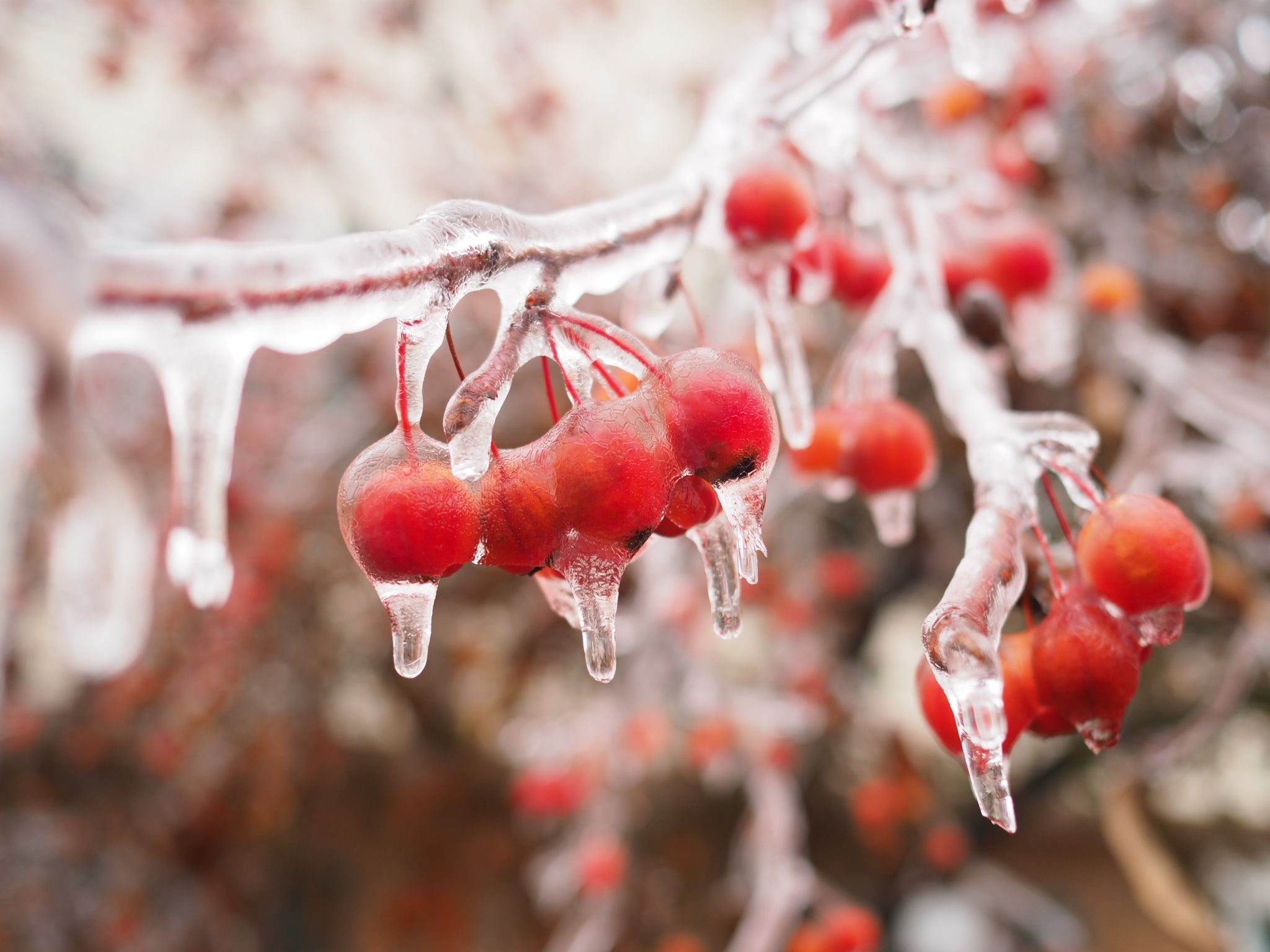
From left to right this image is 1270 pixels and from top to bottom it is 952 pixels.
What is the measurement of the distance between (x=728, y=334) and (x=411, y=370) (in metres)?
1.73

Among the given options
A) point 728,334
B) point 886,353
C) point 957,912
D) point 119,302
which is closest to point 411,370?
point 119,302

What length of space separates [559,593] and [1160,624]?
452 mm

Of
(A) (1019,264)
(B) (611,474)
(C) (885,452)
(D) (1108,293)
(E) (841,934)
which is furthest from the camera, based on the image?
(E) (841,934)

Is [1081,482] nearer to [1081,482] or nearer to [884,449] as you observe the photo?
[1081,482]

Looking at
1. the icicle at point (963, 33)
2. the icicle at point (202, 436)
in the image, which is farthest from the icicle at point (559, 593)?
the icicle at point (963, 33)

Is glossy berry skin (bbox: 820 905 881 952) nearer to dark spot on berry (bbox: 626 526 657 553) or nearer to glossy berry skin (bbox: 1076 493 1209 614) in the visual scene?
glossy berry skin (bbox: 1076 493 1209 614)

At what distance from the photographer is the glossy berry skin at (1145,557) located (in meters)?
0.63

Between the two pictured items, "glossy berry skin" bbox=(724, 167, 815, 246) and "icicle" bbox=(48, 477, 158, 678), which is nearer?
"icicle" bbox=(48, 477, 158, 678)

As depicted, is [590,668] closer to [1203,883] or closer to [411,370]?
[411,370]

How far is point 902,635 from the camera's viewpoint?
17.9ft

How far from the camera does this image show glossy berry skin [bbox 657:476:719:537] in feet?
2.01

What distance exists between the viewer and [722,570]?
64 centimetres

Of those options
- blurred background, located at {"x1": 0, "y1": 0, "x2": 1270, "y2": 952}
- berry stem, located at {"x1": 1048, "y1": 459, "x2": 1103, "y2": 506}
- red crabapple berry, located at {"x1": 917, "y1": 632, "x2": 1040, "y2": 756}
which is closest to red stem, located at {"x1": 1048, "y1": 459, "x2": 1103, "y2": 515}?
berry stem, located at {"x1": 1048, "y1": 459, "x2": 1103, "y2": 506}

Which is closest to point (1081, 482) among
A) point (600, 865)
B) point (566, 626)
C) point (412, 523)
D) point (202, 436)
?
point (412, 523)
